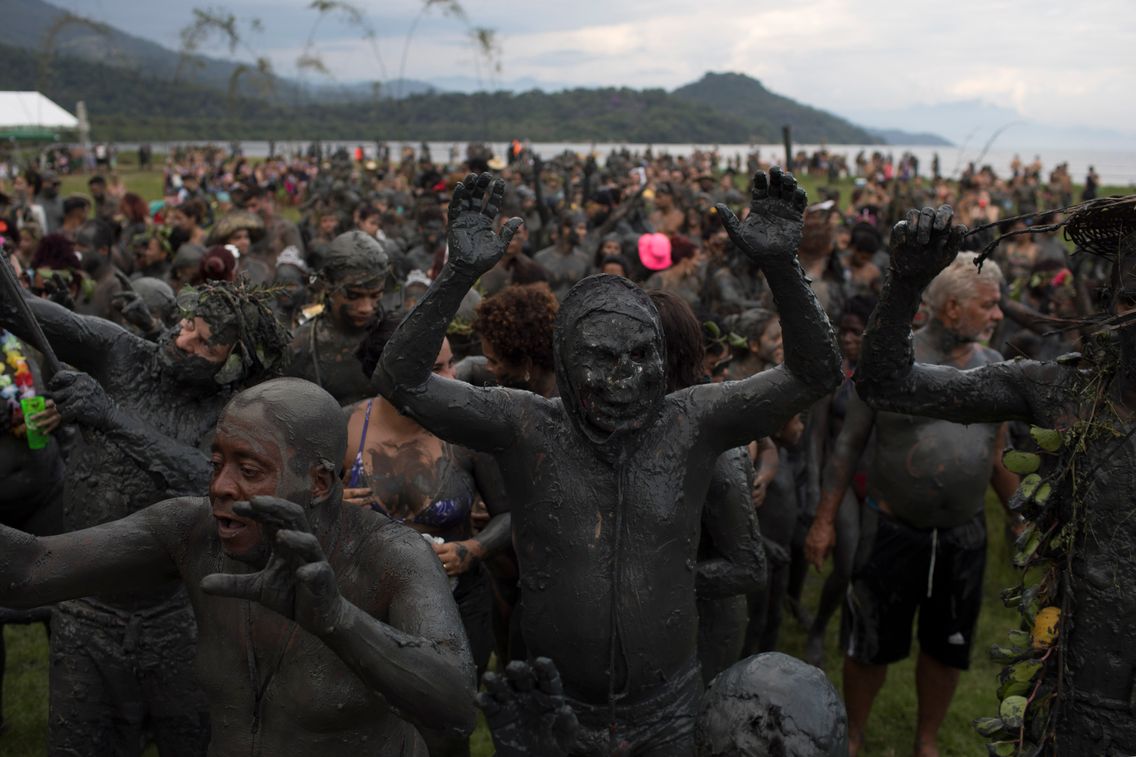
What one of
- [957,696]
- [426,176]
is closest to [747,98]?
[426,176]

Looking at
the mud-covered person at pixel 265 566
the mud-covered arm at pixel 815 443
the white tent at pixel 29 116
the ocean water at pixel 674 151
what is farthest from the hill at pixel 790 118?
the mud-covered person at pixel 265 566

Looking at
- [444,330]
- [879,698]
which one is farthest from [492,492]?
[879,698]

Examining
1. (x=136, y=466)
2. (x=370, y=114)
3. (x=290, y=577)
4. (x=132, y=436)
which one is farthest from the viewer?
(x=370, y=114)

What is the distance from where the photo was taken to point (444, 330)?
2.81m

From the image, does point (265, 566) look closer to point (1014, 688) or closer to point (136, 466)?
point (136, 466)

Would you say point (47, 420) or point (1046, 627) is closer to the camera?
point (1046, 627)

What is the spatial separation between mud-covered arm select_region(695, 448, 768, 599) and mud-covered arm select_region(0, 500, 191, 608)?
176 centimetres

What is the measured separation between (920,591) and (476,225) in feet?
10.8

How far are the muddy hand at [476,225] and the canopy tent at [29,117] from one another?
142 feet

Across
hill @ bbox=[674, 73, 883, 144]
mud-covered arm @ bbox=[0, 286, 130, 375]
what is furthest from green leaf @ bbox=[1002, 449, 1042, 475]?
hill @ bbox=[674, 73, 883, 144]

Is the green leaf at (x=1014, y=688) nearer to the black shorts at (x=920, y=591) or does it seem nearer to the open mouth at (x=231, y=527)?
the black shorts at (x=920, y=591)

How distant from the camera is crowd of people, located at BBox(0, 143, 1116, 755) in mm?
2396

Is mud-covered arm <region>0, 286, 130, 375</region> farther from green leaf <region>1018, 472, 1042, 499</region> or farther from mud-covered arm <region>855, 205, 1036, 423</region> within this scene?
green leaf <region>1018, 472, 1042, 499</region>

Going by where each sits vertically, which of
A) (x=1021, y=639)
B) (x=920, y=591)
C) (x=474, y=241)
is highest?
(x=474, y=241)
